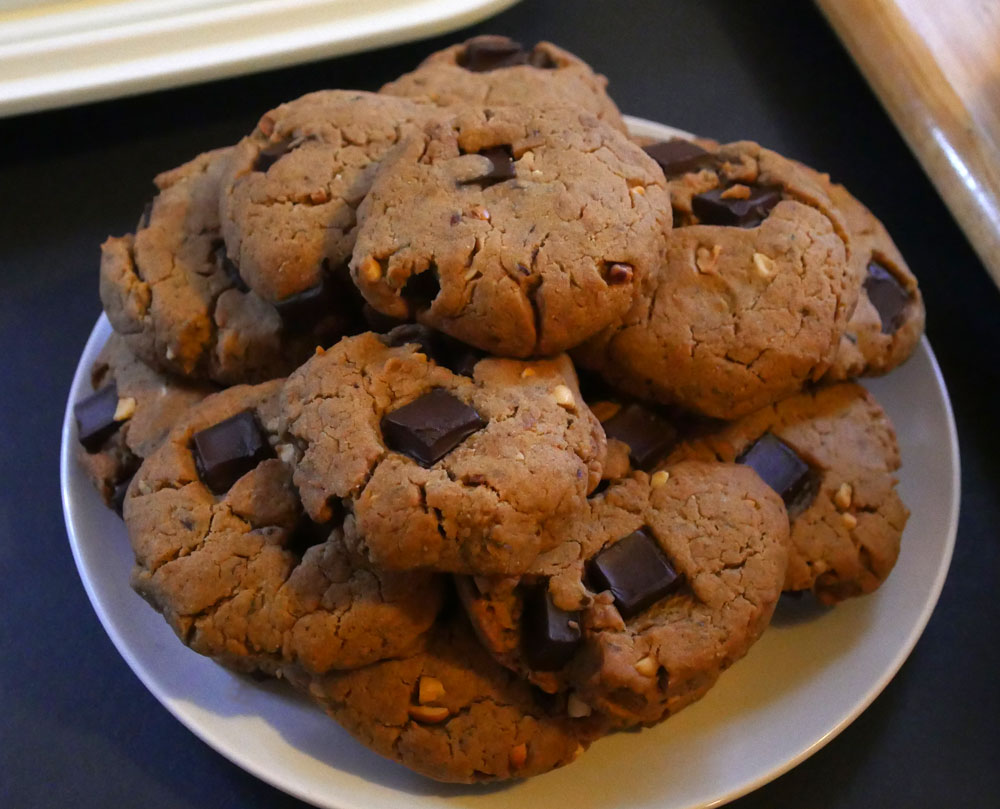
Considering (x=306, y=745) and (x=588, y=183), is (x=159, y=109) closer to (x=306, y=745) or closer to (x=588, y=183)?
(x=588, y=183)

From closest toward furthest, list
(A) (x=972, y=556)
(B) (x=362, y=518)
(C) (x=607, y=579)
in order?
1. (B) (x=362, y=518)
2. (C) (x=607, y=579)
3. (A) (x=972, y=556)

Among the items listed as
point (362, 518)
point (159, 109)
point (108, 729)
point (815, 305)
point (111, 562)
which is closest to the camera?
point (362, 518)

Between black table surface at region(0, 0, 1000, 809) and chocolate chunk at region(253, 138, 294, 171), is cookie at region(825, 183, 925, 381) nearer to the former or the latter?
black table surface at region(0, 0, 1000, 809)

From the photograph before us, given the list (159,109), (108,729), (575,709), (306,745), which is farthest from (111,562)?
(159,109)

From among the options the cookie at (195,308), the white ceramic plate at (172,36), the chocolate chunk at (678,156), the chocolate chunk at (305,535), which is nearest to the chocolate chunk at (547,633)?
the chocolate chunk at (305,535)

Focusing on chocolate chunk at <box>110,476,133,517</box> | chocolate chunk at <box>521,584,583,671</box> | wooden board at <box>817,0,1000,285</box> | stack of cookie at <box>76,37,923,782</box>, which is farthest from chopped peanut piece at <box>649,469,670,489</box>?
wooden board at <box>817,0,1000,285</box>

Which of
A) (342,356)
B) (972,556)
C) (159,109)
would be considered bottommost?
(972,556)
